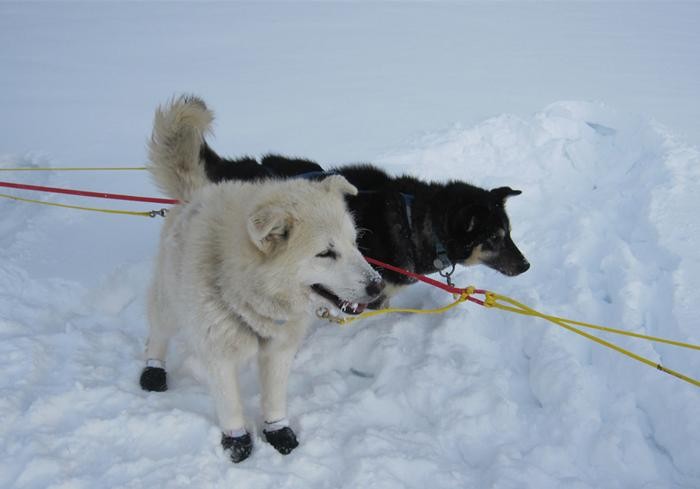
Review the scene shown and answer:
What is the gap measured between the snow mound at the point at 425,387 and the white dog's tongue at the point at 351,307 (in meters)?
0.81

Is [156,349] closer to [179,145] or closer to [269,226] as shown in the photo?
[179,145]

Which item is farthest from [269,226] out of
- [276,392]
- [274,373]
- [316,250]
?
[276,392]

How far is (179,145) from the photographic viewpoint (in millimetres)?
3262

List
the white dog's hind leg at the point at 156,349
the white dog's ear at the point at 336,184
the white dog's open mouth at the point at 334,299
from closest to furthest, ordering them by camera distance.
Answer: the white dog's open mouth at the point at 334,299
the white dog's ear at the point at 336,184
the white dog's hind leg at the point at 156,349

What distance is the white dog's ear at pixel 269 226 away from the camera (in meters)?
2.25

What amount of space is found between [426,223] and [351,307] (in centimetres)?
171

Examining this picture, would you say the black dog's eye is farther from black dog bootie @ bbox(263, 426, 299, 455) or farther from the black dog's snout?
black dog bootie @ bbox(263, 426, 299, 455)

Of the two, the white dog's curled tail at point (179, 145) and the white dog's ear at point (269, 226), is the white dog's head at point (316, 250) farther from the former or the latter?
the white dog's curled tail at point (179, 145)

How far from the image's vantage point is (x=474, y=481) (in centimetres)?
273

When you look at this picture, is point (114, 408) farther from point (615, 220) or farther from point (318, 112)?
point (318, 112)

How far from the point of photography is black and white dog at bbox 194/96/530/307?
3953mm

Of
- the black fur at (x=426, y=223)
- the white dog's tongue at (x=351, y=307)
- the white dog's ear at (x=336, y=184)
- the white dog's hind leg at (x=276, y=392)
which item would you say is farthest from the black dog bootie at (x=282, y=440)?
the black fur at (x=426, y=223)

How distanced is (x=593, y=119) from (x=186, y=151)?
5875mm

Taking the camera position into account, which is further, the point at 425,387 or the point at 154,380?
the point at 425,387
